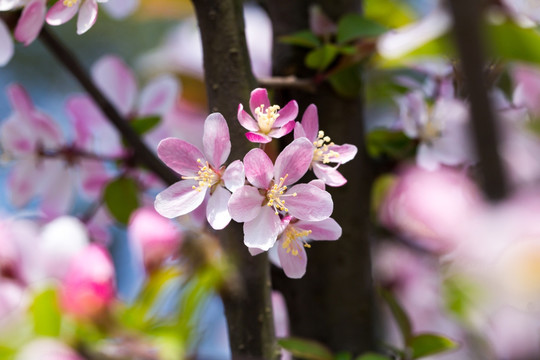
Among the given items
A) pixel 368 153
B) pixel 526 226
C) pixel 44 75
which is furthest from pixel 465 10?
pixel 44 75

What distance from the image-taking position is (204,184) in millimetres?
247

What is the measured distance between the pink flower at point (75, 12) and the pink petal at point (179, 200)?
8 cm

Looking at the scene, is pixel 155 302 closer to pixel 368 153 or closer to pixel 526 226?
pixel 526 226

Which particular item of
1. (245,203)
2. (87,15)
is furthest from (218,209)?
(87,15)

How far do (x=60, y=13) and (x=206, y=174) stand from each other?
0.12m

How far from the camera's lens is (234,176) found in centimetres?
24

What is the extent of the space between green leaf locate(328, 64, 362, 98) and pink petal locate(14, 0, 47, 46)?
0.17 metres

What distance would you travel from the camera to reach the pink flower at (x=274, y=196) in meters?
0.23

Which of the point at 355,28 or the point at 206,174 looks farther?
the point at 355,28

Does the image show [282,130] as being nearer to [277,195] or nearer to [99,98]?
[277,195]

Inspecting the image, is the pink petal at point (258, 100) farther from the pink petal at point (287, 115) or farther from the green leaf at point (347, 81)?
the green leaf at point (347, 81)

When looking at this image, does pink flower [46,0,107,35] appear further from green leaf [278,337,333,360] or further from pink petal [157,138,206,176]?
green leaf [278,337,333,360]

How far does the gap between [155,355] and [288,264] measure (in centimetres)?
7

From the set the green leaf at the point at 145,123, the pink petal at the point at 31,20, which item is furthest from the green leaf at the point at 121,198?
the pink petal at the point at 31,20
